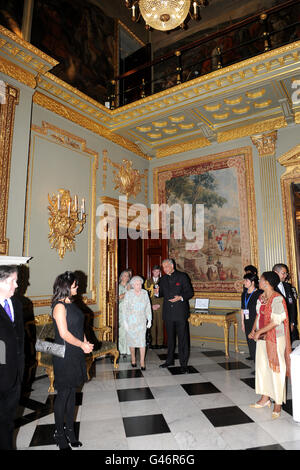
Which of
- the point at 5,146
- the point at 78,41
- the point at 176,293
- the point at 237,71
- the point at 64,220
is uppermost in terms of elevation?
the point at 78,41

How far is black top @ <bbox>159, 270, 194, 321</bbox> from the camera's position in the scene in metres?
5.18

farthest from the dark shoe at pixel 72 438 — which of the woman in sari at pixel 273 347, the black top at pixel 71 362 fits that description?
the woman in sari at pixel 273 347

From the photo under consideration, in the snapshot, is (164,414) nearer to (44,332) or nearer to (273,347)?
(273,347)

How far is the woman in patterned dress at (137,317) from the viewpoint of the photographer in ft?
16.7

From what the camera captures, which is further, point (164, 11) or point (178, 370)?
point (178, 370)

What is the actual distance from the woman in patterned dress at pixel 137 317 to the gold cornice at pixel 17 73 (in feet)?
12.1

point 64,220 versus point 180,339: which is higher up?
point 64,220

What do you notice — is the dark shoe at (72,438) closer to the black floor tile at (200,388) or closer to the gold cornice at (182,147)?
the black floor tile at (200,388)

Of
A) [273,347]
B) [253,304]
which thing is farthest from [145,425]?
[253,304]

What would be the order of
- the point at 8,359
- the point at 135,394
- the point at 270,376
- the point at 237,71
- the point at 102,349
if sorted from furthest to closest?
the point at 237,71 → the point at 102,349 → the point at 135,394 → the point at 270,376 → the point at 8,359

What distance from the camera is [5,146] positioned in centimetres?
Answer: 454

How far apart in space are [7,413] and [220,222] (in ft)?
18.9

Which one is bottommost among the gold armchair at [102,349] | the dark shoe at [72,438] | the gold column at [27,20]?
the dark shoe at [72,438]

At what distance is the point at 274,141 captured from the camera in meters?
6.46
